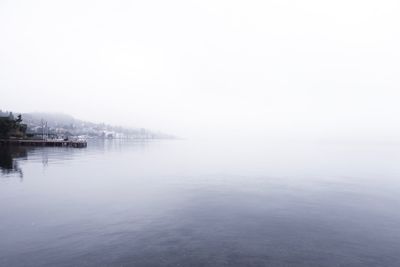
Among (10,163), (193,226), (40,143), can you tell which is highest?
(193,226)

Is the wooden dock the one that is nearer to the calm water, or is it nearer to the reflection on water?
the reflection on water

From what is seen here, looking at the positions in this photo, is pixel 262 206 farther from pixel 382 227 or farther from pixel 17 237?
pixel 17 237

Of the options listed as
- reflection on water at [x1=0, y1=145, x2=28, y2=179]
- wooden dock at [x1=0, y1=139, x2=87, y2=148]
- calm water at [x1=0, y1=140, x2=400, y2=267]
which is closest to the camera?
calm water at [x1=0, y1=140, x2=400, y2=267]

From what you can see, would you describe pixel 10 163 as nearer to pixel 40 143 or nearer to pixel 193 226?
pixel 193 226

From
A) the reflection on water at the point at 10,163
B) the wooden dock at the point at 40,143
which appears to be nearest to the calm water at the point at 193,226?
the reflection on water at the point at 10,163

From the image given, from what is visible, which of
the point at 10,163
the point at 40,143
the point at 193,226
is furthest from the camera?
the point at 40,143

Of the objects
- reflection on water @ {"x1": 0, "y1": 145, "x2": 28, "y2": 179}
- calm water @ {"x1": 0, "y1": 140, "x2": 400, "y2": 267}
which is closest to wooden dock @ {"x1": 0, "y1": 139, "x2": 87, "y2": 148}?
reflection on water @ {"x1": 0, "y1": 145, "x2": 28, "y2": 179}

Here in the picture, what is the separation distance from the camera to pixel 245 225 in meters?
23.6

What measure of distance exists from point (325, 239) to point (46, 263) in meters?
21.1

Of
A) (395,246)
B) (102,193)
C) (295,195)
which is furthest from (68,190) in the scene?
(395,246)

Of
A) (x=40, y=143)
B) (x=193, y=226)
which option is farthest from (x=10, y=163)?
(x=40, y=143)

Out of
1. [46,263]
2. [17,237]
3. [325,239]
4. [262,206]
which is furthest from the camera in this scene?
[262,206]

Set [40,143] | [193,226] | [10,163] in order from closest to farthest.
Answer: [193,226], [10,163], [40,143]

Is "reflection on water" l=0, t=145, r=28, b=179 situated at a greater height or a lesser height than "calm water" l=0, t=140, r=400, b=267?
lesser
